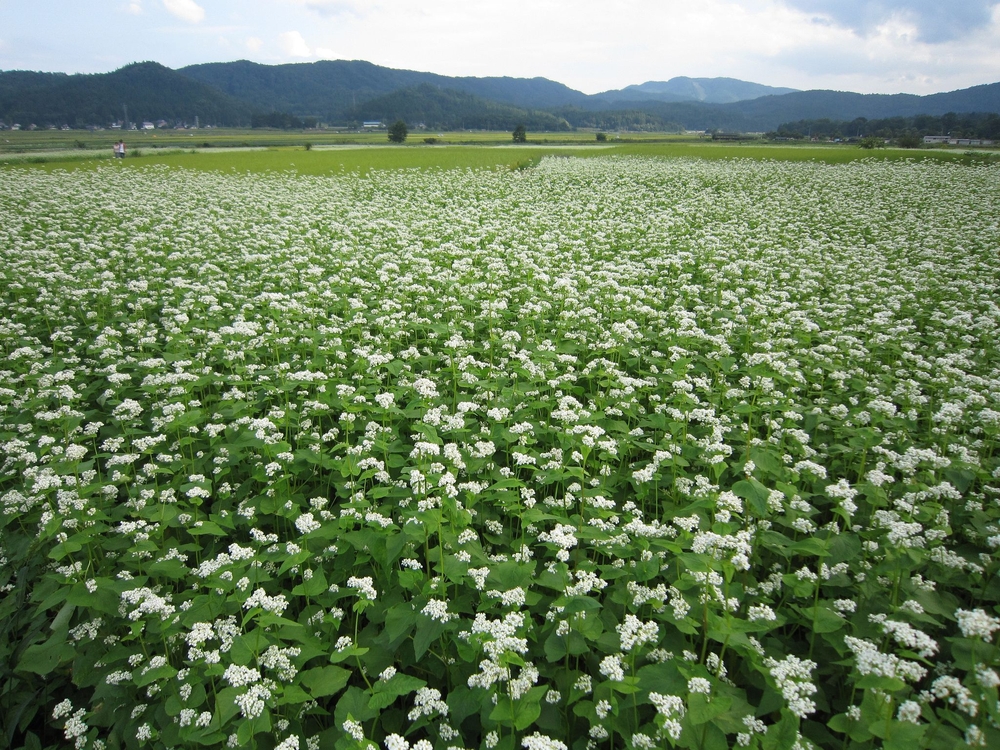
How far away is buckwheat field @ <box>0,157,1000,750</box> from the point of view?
3305 millimetres

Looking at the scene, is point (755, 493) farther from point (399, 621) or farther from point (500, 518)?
point (399, 621)

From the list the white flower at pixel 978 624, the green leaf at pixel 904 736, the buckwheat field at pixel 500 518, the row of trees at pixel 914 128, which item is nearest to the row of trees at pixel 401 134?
the row of trees at pixel 914 128

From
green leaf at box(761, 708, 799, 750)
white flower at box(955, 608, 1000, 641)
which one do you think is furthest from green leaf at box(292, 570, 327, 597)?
white flower at box(955, 608, 1000, 641)

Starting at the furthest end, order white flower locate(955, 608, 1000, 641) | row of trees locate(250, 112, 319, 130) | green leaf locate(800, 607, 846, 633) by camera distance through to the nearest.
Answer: row of trees locate(250, 112, 319, 130) → green leaf locate(800, 607, 846, 633) → white flower locate(955, 608, 1000, 641)

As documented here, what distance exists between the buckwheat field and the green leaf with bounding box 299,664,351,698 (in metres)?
0.02

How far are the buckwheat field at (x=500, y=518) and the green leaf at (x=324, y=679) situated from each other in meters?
0.02

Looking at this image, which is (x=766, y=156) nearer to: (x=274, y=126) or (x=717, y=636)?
(x=717, y=636)

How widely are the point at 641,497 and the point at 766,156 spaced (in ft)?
180

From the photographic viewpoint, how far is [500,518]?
17.3 feet

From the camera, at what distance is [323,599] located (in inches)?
159

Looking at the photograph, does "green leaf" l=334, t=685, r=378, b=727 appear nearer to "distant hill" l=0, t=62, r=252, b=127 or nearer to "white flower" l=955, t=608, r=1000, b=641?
"white flower" l=955, t=608, r=1000, b=641

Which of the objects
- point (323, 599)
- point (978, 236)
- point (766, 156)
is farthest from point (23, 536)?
point (766, 156)

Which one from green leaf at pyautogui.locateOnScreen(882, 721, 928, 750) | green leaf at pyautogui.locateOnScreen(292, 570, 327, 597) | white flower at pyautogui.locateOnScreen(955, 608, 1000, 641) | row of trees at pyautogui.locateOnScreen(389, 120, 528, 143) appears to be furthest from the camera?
row of trees at pyautogui.locateOnScreen(389, 120, 528, 143)

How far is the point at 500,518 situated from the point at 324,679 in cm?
225
